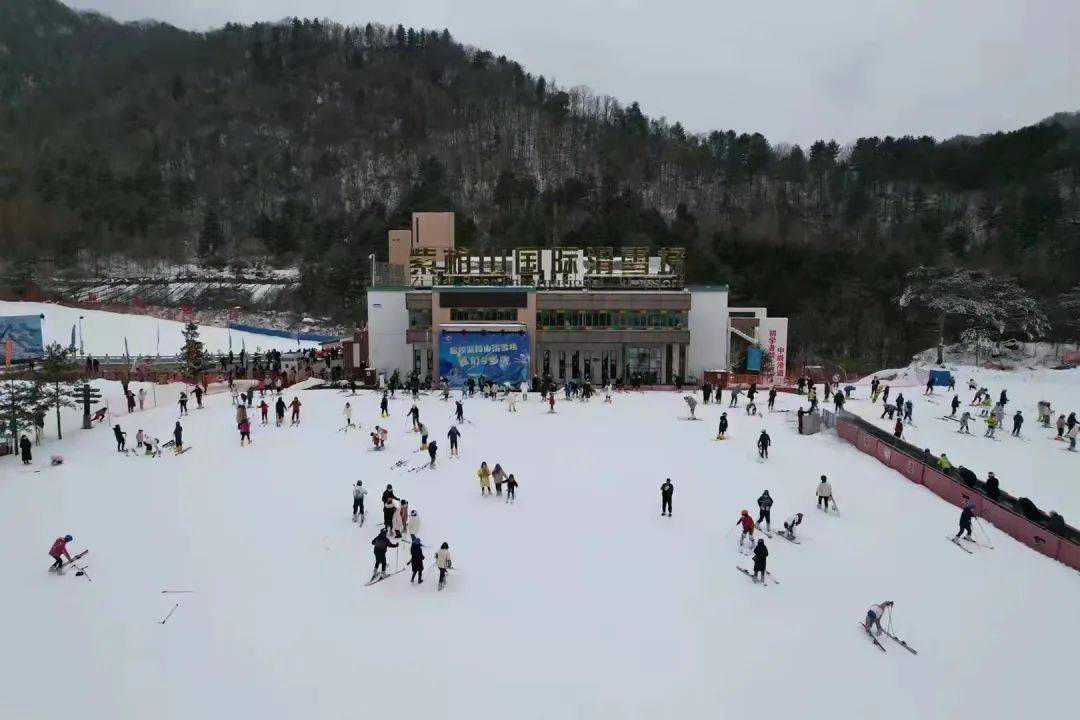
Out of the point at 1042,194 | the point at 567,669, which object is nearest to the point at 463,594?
the point at 567,669

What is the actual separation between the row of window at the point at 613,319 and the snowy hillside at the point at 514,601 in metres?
17.0

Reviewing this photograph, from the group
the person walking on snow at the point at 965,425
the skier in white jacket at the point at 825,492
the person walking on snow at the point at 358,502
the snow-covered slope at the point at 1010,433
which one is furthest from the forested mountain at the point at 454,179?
the person walking on snow at the point at 358,502

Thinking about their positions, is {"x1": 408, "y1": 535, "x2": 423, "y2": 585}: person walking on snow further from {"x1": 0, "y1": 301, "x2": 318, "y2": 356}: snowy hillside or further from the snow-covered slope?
{"x1": 0, "y1": 301, "x2": 318, "y2": 356}: snowy hillside

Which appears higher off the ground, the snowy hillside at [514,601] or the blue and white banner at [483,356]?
the blue and white banner at [483,356]

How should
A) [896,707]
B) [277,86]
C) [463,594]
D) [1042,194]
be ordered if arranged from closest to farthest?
[896,707], [463,594], [1042,194], [277,86]

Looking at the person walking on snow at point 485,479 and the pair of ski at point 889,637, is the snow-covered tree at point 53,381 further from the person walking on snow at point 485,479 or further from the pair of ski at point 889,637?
the pair of ski at point 889,637

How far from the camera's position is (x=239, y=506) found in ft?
61.2

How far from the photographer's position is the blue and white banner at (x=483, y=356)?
37.0 m

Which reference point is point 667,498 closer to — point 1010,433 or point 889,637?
point 889,637

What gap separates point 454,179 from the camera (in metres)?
110

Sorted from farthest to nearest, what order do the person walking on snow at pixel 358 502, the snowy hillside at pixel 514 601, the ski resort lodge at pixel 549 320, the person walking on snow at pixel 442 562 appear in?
the ski resort lodge at pixel 549 320
the person walking on snow at pixel 358 502
the person walking on snow at pixel 442 562
the snowy hillside at pixel 514 601

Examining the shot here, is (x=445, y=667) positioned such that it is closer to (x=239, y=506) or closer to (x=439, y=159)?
(x=239, y=506)

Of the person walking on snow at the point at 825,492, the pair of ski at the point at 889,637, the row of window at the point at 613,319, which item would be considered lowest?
the pair of ski at the point at 889,637

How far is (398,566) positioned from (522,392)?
17777 millimetres
